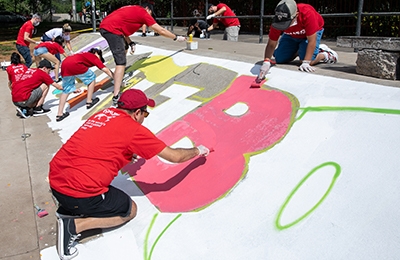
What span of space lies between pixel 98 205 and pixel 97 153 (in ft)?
1.40

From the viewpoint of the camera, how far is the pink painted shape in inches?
127

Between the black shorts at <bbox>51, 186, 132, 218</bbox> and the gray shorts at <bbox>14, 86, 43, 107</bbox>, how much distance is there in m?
4.31

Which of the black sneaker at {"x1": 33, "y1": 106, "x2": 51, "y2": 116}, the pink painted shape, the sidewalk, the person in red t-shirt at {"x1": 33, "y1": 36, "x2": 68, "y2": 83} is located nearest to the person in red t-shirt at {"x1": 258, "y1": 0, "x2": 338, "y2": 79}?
the sidewalk

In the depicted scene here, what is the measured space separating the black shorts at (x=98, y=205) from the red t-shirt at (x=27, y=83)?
427 centimetres

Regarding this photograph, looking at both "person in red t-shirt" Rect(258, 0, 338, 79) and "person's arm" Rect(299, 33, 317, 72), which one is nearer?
"person in red t-shirt" Rect(258, 0, 338, 79)

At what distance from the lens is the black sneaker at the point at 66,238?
8.81 feet

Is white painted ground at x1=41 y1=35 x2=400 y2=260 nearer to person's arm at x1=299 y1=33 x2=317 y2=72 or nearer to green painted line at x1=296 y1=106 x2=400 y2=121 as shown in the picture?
green painted line at x1=296 y1=106 x2=400 y2=121

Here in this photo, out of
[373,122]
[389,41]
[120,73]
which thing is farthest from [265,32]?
[373,122]

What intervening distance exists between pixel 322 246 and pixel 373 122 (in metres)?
1.37

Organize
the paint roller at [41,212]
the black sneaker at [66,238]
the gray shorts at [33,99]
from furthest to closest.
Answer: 1. the gray shorts at [33,99]
2. the paint roller at [41,212]
3. the black sneaker at [66,238]

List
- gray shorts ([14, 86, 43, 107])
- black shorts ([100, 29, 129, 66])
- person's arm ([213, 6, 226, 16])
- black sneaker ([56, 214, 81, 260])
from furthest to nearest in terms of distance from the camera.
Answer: person's arm ([213, 6, 226, 16]) < gray shorts ([14, 86, 43, 107]) < black shorts ([100, 29, 129, 66]) < black sneaker ([56, 214, 81, 260])

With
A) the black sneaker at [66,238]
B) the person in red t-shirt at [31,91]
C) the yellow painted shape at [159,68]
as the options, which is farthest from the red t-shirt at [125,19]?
the black sneaker at [66,238]

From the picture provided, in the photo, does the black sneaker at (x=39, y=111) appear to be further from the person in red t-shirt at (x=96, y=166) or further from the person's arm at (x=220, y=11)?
the person's arm at (x=220, y=11)

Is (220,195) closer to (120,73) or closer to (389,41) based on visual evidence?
(389,41)
